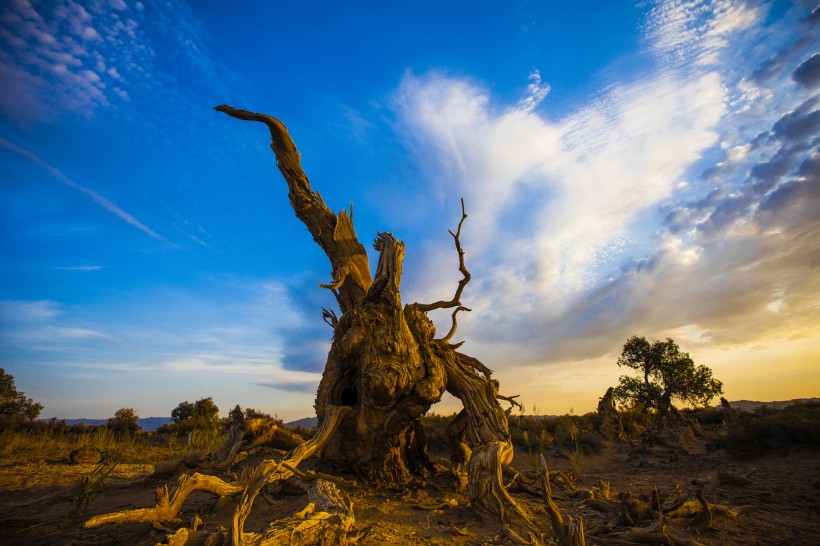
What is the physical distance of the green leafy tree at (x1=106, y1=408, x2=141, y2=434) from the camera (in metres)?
19.2

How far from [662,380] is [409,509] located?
24151 mm

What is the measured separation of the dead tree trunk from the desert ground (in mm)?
571

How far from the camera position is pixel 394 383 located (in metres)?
6.38

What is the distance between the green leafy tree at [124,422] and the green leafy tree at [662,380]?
28.4 meters

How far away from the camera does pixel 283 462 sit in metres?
5.38

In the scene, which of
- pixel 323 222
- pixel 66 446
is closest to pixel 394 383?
pixel 323 222

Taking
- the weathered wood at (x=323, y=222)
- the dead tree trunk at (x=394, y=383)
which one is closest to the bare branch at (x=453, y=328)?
the dead tree trunk at (x=394, y=383)

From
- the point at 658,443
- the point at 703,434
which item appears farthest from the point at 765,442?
the point at 703,434

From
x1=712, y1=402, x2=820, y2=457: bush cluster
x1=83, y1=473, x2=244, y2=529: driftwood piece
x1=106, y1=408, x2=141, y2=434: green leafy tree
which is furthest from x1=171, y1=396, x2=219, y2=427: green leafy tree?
x1=712, y1=402, x2=820, y2=457: bush cluster

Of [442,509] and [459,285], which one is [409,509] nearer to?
[442,509]

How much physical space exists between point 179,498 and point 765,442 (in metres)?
14.8

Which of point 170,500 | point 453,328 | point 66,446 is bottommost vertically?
point 66,446

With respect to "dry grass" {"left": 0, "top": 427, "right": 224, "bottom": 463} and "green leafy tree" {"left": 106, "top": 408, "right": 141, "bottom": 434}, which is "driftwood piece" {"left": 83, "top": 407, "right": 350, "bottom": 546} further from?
"green leafy tree" {"left": 106, "top": 408, "right": 141, "bottom": 434}

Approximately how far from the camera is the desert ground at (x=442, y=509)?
14.8 ft
